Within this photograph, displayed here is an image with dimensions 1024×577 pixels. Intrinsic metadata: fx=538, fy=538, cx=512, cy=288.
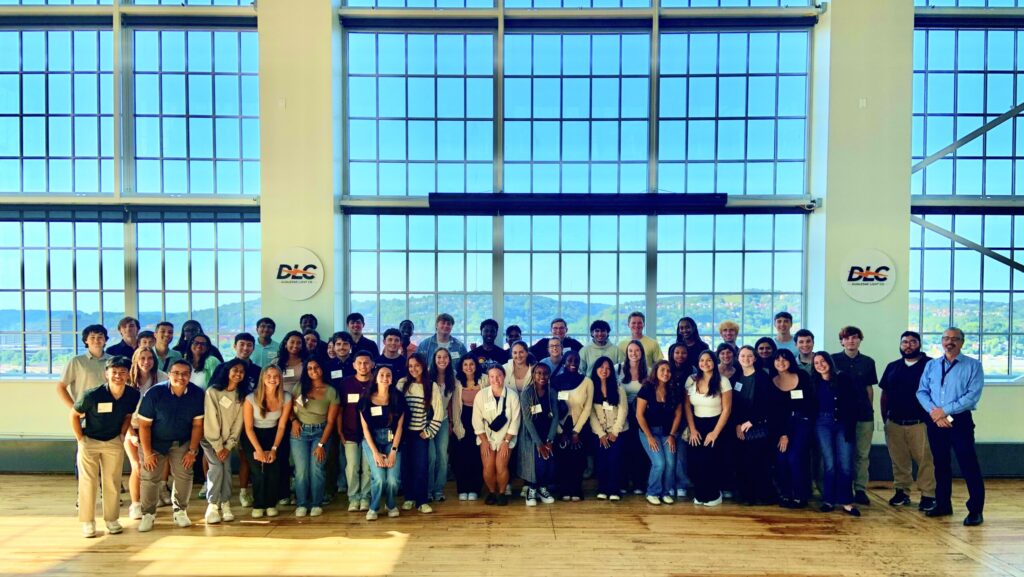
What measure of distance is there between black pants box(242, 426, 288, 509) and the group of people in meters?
0.01

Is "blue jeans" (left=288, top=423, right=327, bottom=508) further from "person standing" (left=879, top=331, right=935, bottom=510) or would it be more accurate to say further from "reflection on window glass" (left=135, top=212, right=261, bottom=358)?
"person standing" (left=879, top=331, right=935, bottom=510)

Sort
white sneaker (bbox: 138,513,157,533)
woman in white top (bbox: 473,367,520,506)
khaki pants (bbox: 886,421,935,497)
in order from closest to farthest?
white sneaker (bbox: 138,513,157,533), woman in white top (bbox: 473,367,520,506), khaki pants (bbox: 886,421,935,497)

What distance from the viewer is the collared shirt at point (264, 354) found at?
18.9 feet

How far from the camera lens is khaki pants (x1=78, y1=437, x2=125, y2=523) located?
435 cm

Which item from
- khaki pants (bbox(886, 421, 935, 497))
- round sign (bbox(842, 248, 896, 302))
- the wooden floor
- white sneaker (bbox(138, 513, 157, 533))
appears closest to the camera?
the wooden floor

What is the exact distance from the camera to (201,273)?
6.89 meters

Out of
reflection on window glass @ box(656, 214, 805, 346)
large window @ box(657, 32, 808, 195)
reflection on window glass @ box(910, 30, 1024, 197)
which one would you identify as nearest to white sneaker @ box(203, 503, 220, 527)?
reflection on window glass @ box(656, 214, 805, 346)

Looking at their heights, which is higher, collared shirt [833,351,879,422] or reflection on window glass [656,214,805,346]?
reflection on window glass [656,214,805,346]

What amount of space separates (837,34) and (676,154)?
7.21ft

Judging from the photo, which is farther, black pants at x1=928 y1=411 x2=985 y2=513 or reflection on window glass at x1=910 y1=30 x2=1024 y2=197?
reflection on window glass at x1=910 y1=30 x2=1024 y2=197

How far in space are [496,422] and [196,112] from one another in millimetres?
5604

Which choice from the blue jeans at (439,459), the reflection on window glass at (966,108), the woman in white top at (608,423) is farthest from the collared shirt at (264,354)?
the reflection on window glass at (966,108)

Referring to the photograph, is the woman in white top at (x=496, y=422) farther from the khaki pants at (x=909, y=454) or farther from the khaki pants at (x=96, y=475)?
the khaki pants at (x=909, y=454)

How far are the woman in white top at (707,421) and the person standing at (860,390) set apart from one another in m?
1.29
